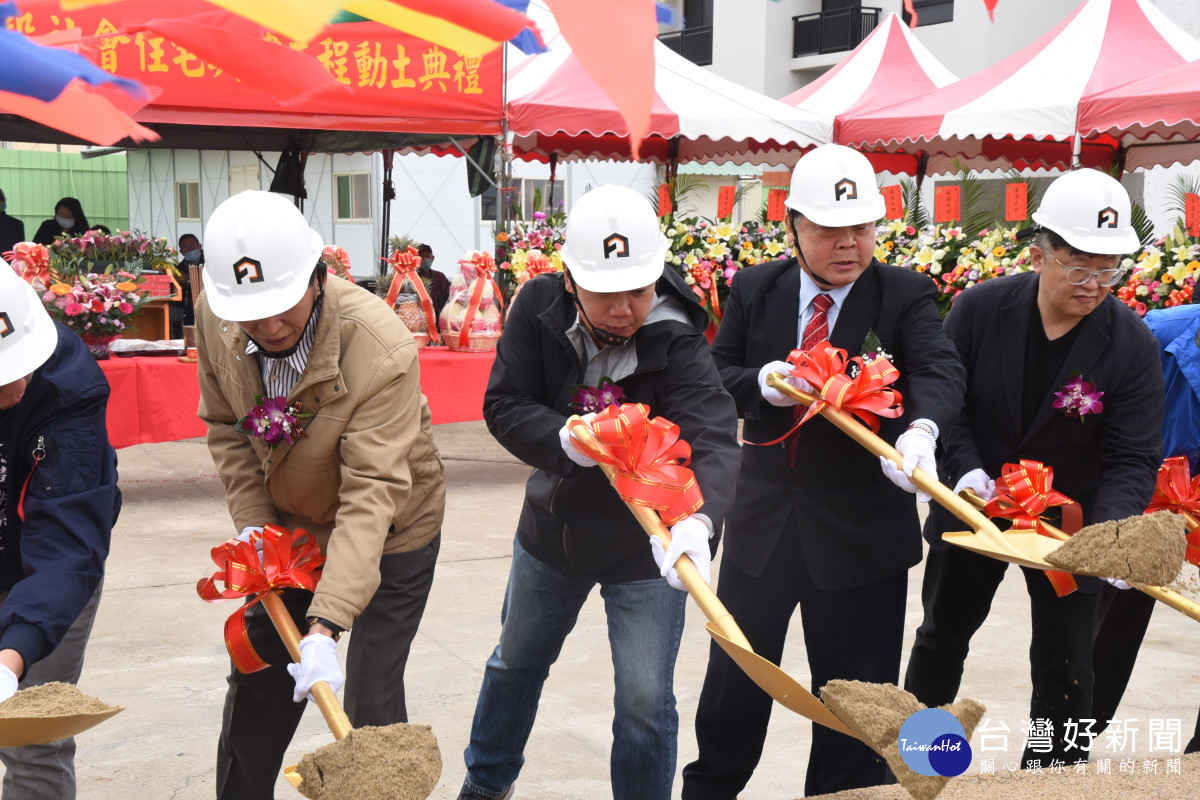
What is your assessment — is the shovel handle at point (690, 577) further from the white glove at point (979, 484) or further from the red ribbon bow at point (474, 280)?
the red ribbon bow at point (474, 280)

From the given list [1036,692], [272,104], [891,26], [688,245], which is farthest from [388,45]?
[891,26]

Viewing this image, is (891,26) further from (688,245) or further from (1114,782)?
(1114,782)

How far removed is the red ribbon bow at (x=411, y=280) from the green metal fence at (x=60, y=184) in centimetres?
1708

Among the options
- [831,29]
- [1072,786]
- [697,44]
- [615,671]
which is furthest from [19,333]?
[697,44]

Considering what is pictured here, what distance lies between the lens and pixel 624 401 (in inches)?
108

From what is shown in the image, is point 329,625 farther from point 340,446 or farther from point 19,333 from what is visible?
point 19,333

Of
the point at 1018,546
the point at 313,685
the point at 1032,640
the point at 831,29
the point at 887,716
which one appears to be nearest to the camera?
the point at 887,716

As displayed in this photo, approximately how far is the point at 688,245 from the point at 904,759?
6271 millimetres

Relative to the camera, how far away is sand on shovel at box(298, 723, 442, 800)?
2.07 metres

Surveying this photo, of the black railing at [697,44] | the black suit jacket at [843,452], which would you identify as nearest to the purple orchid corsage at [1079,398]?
the black suit jacket at [843,452]

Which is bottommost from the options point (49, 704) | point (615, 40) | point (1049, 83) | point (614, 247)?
point (49, 704)

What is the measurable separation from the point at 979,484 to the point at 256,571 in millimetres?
1811

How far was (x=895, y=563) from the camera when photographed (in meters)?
2.92

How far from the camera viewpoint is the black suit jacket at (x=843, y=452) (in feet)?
9.48
